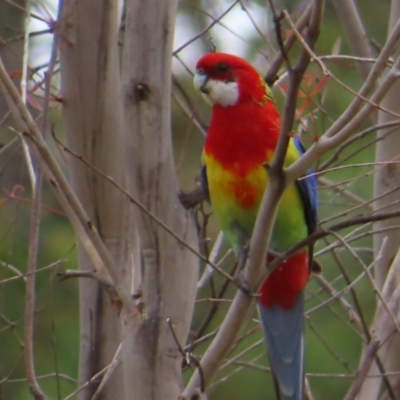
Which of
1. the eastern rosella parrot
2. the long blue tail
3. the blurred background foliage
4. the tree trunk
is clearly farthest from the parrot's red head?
the blurred background foliage

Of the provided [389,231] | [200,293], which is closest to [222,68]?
[389,231]

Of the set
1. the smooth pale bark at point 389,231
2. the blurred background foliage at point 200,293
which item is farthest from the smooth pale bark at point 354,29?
the blurred background foliage at point 200,293

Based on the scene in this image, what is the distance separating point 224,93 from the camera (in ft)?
7.29

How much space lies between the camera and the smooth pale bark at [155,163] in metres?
1.85

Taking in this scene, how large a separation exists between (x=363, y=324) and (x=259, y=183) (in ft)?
1.45

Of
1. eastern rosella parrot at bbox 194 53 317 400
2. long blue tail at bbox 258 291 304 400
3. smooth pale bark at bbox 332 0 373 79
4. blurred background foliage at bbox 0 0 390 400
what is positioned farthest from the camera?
blurred background foliage at bbox 0 0 390 400

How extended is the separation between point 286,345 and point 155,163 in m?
0.79

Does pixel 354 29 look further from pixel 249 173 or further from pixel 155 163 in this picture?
pixel 155 163

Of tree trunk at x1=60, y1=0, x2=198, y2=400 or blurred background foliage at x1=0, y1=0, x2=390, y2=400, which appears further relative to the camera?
blurred background foliage at x1=0, y1=0, x2=390, y2=400

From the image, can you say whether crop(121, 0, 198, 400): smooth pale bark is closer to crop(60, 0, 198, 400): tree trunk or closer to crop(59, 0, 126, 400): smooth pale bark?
crop(60, 0, 198, 400): tree trunk

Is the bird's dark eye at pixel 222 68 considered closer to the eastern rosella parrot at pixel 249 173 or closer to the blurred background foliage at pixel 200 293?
the eastern rosella parrot at pixel 249 173

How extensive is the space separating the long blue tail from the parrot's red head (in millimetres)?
650

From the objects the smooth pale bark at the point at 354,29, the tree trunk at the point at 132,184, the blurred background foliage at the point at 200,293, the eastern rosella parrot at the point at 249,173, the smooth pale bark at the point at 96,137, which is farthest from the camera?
the blurred background foliage at the point at 200,293

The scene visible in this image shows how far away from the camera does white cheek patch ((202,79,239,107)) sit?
7.25 feet
